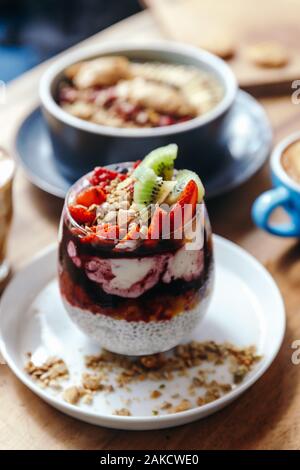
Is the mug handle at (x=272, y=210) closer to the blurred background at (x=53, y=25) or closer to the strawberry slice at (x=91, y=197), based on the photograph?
the strawberry slice at (x=91, y=197)

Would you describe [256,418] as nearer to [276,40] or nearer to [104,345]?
[104,345]

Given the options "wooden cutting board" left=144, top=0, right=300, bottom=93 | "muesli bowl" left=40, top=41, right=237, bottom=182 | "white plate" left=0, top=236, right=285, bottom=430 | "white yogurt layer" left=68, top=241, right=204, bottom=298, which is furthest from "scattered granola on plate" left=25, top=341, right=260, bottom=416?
"wooden cutting board" left=144, top=0, right=300, bottom=93

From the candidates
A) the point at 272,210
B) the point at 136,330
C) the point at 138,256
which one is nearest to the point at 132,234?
the point at 138,256

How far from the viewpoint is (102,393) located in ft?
2.66

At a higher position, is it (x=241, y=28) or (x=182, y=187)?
(x=182, y=187)

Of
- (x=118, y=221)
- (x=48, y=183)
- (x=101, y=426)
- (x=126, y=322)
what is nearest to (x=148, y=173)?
(x=118, y=221)

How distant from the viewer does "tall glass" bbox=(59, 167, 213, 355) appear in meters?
0.74

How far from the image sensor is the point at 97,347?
0.88 m

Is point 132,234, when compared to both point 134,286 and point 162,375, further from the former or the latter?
point 162,375

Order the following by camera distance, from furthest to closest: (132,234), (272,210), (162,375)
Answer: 1. (272,210)
2. (162,375)
3. (132,234)

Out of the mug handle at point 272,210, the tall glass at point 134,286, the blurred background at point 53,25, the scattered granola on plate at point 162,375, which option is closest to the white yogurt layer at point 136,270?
the tall glass at point 134,286

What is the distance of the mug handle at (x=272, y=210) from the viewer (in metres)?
1.02

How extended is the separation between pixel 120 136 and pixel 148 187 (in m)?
0.32

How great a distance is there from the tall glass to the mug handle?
0.23 meters
